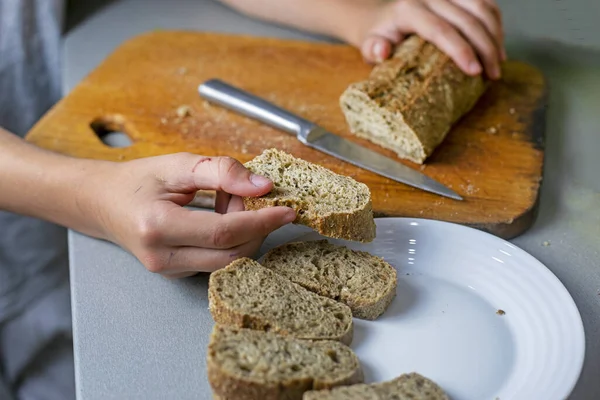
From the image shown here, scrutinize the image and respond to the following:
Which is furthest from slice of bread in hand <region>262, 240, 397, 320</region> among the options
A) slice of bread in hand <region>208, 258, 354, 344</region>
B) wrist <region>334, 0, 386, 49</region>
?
wrist <region>334, 0, 386, 49</region>

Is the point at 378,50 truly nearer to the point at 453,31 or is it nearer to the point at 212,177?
the point at 453,31

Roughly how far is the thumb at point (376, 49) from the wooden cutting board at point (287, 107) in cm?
9

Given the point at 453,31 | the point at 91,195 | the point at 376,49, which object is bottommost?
the point at 91,195

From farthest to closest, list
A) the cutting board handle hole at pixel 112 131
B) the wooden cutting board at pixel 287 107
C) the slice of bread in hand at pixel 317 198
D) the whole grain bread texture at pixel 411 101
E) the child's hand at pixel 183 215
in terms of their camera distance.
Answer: the cutting board handle hole at pixel 112 131 < the whole grain bread texture at pixel 411 101 < the wooden cutting board at pixel 287 107 < the slice of bread in hand at pixel 317 198 < the child's hand at pixel 183 215

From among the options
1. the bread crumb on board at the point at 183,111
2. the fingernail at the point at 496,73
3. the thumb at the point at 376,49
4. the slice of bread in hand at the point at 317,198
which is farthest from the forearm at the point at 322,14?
the slice of bread in hand at the point at 317,198

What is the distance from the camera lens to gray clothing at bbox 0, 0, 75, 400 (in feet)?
7.34

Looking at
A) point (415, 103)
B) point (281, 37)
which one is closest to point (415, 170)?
point (415, 103)

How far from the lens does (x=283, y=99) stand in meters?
2.37

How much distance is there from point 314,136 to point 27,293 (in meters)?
1.04

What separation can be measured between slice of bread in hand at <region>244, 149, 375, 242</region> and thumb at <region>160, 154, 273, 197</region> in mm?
47

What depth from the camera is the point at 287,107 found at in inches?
91.5

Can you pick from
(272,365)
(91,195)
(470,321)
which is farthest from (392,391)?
(91,195)

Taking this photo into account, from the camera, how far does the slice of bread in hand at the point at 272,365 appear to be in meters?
1.24

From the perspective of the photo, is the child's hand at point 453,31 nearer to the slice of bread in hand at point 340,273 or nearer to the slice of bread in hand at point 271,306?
the slice of bread in hand at point 340,273
